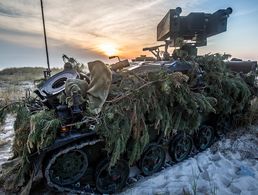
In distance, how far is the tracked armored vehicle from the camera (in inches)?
142

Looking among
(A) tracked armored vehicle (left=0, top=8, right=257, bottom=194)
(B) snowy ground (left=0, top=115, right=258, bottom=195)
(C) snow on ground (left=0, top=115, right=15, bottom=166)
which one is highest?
(A) tracked armored vehicle (left=0, top=8, right=257, bottom=194)

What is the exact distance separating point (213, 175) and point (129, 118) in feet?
6.04

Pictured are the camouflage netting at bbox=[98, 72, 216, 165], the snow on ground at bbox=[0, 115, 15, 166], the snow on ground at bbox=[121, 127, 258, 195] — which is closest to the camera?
the camouflage netting at bbox=[98, 72, 216, 165]

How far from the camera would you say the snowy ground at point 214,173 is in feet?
13.1

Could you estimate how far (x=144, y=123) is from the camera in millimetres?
3939

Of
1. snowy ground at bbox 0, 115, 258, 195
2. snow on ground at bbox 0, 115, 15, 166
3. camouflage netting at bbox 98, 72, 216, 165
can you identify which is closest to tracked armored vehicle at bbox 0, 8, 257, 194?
camouflage netting at bbox 98, 72, 216, 165

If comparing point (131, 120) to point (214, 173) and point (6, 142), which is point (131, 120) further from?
point (6, 142)

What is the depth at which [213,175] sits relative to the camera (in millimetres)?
4387

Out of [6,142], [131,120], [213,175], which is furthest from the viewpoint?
[6,142]

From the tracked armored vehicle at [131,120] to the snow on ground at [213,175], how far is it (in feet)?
0.78

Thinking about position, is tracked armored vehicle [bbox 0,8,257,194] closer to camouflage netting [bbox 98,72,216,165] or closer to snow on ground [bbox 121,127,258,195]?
camouflage netting [bbox 98,72,216,165]

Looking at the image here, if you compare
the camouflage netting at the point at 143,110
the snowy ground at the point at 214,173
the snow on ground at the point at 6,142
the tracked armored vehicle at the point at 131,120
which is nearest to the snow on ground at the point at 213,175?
the snowy ground at the point at 214,173

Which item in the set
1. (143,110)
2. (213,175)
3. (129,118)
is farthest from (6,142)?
(213,175)

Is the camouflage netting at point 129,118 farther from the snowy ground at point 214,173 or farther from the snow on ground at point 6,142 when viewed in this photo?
the snow on ground at point 6,142
